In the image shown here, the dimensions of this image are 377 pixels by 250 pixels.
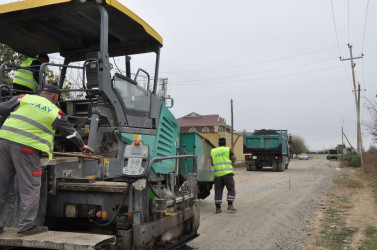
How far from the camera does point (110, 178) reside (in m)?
4.13

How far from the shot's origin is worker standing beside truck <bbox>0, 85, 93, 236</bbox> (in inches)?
118

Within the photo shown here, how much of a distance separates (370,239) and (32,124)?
17.9ft

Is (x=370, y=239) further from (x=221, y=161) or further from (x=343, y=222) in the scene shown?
(x=221, y=161)

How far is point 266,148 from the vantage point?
2147 centimetres

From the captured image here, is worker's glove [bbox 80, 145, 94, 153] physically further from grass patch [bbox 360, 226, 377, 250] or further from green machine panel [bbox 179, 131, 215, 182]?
grass patch [bbox 360, 226, 377, 250]

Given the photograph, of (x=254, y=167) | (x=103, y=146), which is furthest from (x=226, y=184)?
(x=254, y=167)

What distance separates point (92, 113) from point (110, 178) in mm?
799

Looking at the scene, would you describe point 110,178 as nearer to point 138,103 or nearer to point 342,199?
point 138,103

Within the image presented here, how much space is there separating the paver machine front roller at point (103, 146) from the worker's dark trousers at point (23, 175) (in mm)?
130

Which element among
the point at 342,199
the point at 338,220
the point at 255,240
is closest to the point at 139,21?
the point at 255,240

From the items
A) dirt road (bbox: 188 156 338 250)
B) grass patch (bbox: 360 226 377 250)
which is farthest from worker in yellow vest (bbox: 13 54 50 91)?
grass patch (bbox: 360 226 377 250)

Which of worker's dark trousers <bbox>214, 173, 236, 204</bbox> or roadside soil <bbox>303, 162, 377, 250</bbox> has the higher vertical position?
worker's dark trousers <bbox>214, 173, 236, 204</bbox>

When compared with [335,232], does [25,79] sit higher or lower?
higher

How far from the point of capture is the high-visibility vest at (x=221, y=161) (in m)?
8.25
